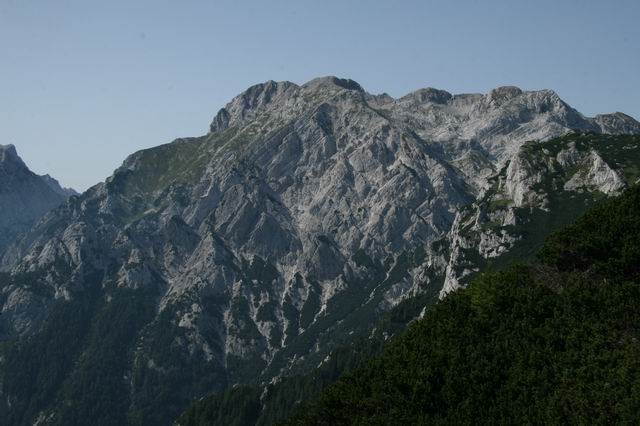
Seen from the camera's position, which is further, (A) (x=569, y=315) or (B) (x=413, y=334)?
(B) (x=413, y=334)

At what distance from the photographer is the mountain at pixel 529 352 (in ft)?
286

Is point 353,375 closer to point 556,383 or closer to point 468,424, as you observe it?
point 468,424

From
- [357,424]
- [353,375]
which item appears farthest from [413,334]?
[357,424]

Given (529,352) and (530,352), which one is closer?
(530,352)

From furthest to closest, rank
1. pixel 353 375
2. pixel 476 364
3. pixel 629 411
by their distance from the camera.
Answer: pixel 353 375, pixel 476 364, pixel 629 411

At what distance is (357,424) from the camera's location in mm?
93625

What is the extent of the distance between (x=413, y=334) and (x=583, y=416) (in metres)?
33.7

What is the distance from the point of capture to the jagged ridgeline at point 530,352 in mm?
87312

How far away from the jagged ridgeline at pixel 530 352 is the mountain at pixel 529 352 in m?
0.14

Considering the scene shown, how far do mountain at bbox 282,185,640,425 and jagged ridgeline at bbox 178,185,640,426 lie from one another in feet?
0.45

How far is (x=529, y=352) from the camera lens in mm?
95625

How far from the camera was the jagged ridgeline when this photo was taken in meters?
87.3

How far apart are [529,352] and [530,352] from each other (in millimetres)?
638

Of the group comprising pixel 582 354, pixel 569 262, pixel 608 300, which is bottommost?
pixel 582 354
